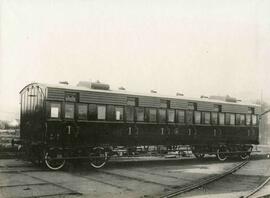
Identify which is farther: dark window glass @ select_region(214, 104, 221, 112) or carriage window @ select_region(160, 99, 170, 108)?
dark window glass @ select_region(214, 104, 221, 112)

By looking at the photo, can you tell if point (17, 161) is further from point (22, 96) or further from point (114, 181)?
point (114, 181)

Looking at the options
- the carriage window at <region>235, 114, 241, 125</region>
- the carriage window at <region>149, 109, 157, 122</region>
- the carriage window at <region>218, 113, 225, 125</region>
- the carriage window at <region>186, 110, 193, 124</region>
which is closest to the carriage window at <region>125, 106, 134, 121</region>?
the carriage window at <region>149, 109, 157, 122</region>

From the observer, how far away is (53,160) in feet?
46.8

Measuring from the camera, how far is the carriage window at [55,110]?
1422 centimetres

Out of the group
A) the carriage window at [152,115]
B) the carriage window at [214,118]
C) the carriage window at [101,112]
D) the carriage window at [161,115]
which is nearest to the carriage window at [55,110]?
the carriage window at [101,112]

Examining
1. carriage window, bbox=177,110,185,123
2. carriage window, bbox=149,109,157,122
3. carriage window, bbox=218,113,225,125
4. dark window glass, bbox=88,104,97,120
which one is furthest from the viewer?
carriage window, bbox=218,113,225,125

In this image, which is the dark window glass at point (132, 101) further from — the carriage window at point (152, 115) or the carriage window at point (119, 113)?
the carriage window at point (152, 115)

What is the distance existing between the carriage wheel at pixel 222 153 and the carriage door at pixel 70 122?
29.1 feet

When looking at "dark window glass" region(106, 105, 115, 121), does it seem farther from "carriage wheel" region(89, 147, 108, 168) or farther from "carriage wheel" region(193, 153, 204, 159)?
"carriage wheel" region(193, 153, 204, 159)

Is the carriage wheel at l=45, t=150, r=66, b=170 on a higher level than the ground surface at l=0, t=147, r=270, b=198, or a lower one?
higher

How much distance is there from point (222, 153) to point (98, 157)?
8.10 metres

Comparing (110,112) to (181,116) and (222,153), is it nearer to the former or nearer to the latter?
(181,116)

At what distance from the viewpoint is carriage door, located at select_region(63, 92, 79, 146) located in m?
14.5

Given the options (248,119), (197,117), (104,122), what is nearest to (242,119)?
(248,119)
